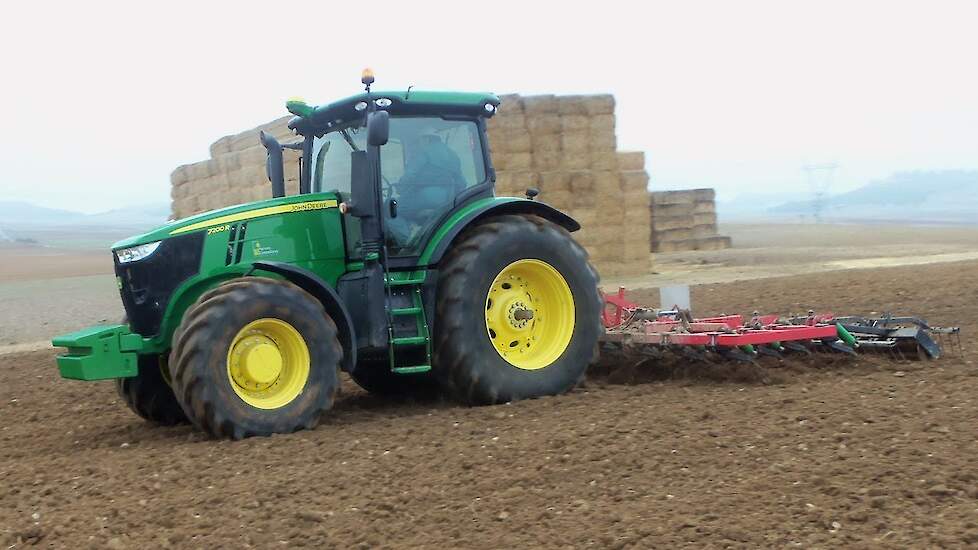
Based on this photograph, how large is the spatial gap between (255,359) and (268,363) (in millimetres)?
97

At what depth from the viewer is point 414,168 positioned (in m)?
6.81

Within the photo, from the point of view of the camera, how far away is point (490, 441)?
553cm

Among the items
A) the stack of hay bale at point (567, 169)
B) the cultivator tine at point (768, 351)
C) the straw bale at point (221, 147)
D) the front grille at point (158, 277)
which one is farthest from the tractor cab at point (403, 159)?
the straw bale at point (221, 147)

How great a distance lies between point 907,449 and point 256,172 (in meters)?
13.6

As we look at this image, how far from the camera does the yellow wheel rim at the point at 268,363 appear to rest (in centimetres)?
594

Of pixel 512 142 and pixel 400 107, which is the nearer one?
pixel 400 107

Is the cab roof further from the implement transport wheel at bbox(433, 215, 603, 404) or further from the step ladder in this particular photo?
the step ladder

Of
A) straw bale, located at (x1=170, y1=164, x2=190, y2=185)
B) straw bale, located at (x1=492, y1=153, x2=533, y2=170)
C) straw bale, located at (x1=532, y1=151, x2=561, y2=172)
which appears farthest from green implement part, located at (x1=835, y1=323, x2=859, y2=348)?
straw bale, located at (x1=170, y1=164, x2=190, y2=185)

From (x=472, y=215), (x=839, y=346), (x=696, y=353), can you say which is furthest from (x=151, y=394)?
(x=839, y=346)

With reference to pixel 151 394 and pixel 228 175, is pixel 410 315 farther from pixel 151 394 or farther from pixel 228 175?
pixel 228 175

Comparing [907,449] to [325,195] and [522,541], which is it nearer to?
[522,541]

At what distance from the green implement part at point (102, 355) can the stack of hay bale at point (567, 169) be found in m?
10.3

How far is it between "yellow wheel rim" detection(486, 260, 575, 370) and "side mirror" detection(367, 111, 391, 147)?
4.06ft

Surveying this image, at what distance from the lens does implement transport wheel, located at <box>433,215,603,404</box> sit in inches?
258
